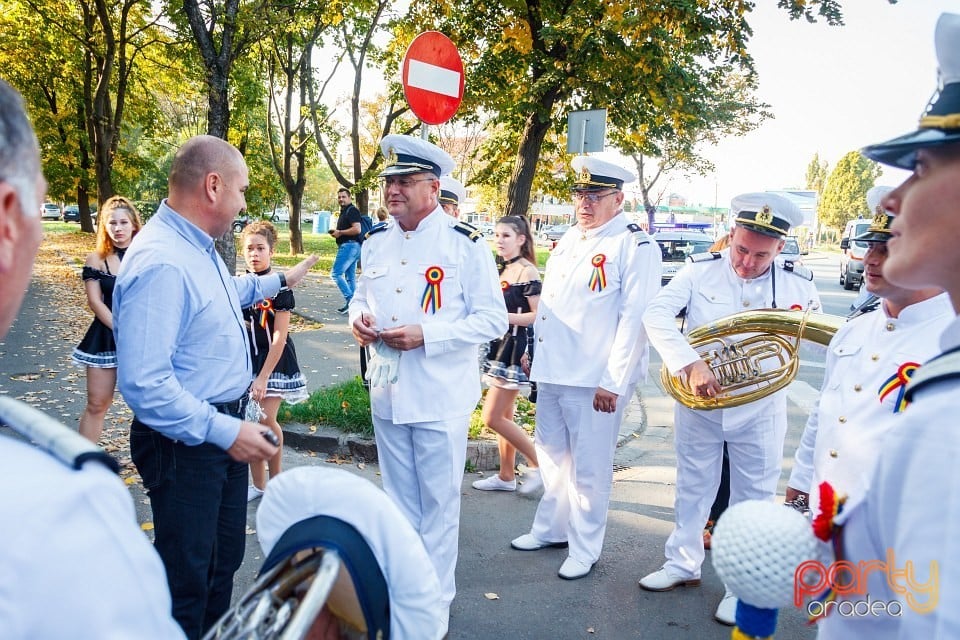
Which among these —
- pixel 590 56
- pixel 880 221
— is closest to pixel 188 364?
pixel 880 221

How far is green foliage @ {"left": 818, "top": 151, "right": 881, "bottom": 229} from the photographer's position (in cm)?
7338

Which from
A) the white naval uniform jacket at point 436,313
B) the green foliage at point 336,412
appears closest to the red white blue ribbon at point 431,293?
the white naval uniform jacket at point 436,313

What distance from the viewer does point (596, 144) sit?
257 inches

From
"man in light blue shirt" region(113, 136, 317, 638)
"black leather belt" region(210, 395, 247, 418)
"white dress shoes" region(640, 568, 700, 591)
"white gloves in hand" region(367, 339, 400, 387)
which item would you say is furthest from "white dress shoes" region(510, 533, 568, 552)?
"black leather belt" region(210, 395, 247, 418)

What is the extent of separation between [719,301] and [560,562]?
1831 millimetres

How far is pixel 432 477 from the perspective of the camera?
331 centimetres

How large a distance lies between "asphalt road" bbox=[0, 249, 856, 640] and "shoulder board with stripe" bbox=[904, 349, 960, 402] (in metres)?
2.73

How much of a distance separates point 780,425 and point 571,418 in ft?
3.80

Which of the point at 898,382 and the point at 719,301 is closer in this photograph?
the point at 898,382

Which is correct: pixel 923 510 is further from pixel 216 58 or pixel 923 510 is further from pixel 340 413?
pixel 216 58

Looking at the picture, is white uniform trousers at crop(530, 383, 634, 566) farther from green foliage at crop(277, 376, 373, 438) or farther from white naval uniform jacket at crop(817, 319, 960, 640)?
white naval uniform jacket at crop(817, 319, 960, 640)

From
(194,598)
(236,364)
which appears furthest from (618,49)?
(194,598)

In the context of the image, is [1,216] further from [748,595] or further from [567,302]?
[567,302]

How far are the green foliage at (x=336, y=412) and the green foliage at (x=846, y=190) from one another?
78008mm
